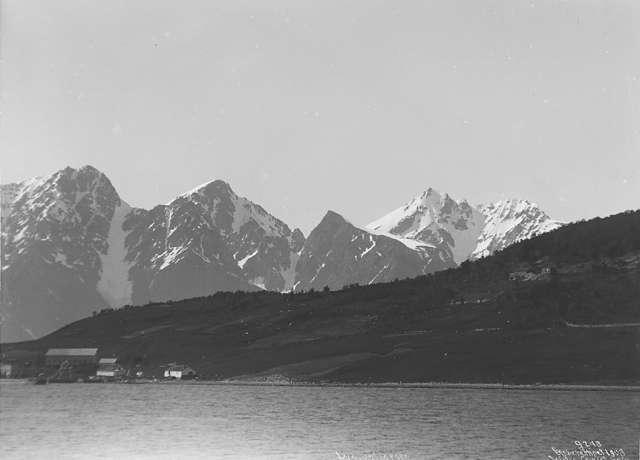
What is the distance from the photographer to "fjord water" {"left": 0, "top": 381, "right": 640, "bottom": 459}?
99.5 metres

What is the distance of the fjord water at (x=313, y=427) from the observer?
3917 inches

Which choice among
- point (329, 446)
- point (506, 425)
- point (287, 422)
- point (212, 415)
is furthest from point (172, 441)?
point (506, 425)

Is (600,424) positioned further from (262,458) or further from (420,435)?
(262,458)

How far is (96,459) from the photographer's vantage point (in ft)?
291

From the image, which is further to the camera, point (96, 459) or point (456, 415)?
point (456, 415)

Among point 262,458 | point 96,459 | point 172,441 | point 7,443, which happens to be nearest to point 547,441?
point 262,458

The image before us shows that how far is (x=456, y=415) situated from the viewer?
150750 millimetres

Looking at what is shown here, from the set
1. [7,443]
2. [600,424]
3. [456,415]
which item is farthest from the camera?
[456,415]

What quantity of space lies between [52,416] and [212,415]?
27.4 m

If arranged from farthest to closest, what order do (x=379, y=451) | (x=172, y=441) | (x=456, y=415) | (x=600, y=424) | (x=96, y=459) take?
1. (x=456, y=415)
2. (x=600, y=424)
3. (x=172, y=441)
4. (x=379, y=451)
5. (x=96, y=459)

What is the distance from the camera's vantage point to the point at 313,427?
12962 centimetres

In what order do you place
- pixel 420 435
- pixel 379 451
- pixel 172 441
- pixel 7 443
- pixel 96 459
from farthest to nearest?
pixel 420 435 < pixel 172 441 < pixel 379 451 < pixel 7 443 < pixel 96 459

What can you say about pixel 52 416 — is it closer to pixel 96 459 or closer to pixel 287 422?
pixel 287 422

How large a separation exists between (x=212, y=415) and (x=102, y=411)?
21318 millimetres
